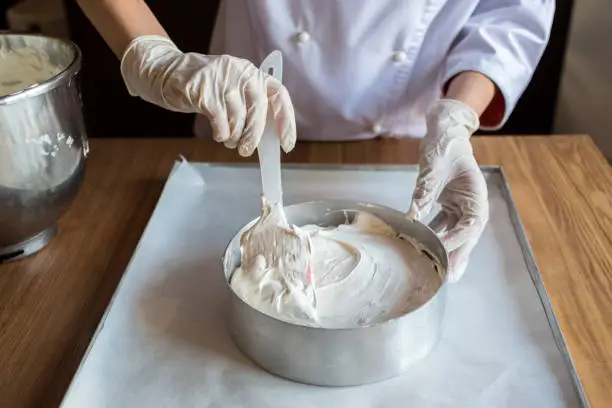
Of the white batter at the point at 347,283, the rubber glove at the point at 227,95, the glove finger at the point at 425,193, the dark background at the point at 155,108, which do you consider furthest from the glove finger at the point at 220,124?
the dark background at the point at 155,108

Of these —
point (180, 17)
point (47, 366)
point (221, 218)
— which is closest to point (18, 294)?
point (47, 366)

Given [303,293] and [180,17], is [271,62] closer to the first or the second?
[303,293]

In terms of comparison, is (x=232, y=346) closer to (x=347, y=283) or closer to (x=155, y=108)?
(x=347, y=283)

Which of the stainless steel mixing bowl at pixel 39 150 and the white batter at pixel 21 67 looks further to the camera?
the white batter at pixel 21 67

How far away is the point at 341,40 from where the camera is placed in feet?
3.45

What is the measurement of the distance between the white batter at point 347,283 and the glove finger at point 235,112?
0.42ft

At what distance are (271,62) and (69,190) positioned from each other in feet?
0.96

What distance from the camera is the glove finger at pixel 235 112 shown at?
2.50 ft

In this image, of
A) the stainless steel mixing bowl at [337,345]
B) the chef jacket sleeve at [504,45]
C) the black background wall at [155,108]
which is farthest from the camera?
the black background wall at [155,108]

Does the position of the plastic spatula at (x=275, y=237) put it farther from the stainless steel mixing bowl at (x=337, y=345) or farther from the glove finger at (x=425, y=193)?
the glove finger at (x=425, y=193)

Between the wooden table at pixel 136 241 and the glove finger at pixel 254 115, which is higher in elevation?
the glove finger at pixel 254 115

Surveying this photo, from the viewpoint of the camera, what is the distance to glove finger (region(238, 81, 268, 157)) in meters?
0.77

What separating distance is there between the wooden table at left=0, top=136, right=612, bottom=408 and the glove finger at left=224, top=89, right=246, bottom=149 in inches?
9.5

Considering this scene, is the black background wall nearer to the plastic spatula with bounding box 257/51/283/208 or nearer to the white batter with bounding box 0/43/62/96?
the white batter with bounding box 0/43/62/96
